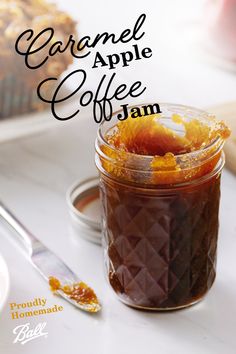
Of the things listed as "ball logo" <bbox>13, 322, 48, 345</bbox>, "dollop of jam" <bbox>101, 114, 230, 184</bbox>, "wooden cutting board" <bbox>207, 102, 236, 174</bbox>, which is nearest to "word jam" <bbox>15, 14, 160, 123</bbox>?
"dollop of jam" <bbox>101, 114, 230, 184</bbox>

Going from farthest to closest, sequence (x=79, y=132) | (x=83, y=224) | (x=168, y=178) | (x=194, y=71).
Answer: (x=194, y=71)
(x=79, y=132)
(x=83, y=224)
(x=168, y=178)

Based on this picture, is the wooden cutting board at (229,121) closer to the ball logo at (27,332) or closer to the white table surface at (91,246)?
the white table surface at (91,246)

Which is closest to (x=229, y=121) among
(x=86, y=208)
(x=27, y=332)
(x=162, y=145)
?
(x=86, y=208)

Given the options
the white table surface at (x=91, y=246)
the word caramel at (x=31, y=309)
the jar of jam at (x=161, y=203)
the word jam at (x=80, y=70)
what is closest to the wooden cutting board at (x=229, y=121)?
the white table surface at (x=91, y=246)

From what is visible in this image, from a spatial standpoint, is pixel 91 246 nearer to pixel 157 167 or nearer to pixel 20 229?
pixel 20 229

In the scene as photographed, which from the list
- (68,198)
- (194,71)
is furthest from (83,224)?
(194,71)

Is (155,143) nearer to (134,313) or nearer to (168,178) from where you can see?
(168,178)

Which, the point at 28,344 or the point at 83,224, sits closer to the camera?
the point at 28,344

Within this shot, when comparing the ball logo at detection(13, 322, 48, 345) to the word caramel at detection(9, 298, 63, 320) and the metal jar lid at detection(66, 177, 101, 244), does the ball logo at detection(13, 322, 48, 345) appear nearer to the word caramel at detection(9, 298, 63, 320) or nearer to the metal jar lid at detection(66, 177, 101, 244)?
the word caramel at detection(9, 298, 63, 320)
